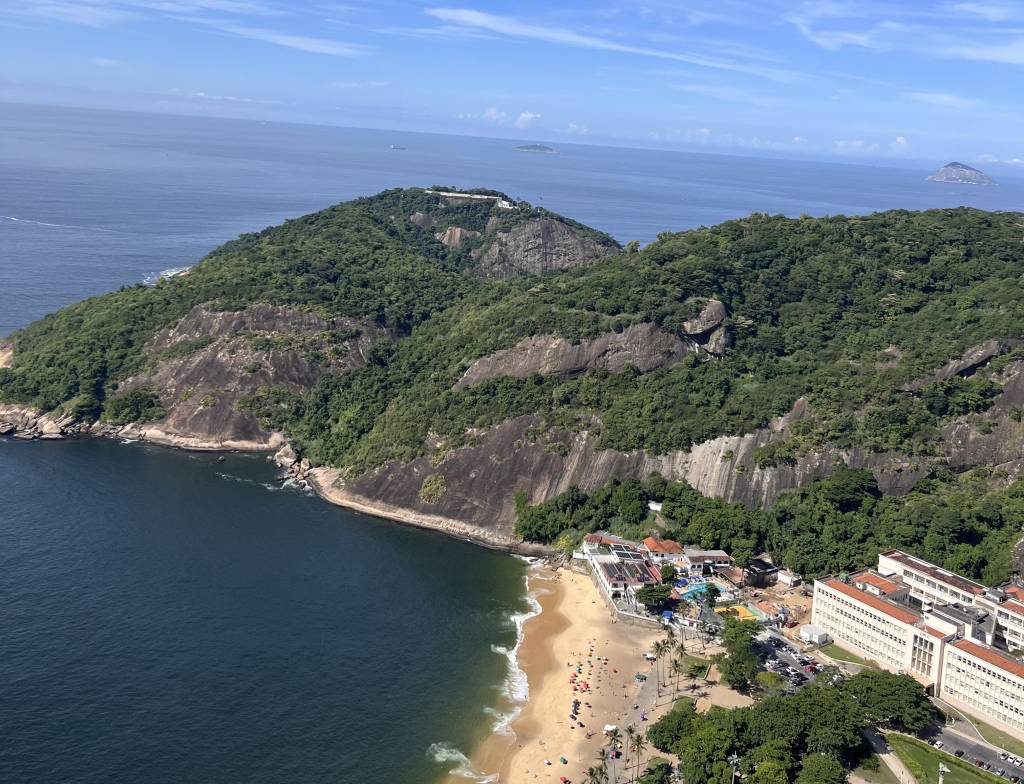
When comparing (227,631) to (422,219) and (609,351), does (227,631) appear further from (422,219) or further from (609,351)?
(422,219)

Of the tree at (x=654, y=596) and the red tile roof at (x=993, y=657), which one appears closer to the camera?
the red tile roof at (x=993, y=657)

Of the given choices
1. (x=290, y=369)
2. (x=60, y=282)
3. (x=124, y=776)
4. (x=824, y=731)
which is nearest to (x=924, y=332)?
(x=824, y=731)

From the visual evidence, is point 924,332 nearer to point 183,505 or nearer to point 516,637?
point 516,637

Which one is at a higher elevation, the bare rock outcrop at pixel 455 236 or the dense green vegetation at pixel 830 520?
the bare rock outcrop at pixel 455 236

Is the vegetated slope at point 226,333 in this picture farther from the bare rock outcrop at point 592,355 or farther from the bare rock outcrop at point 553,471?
the bare rock outcrop at point 592,355

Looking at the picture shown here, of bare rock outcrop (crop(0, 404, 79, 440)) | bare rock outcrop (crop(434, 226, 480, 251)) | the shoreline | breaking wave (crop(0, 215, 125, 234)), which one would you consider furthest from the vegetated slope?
breaking wave (crop(0, 215, 125, 234))

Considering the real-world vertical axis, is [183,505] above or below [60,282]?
below

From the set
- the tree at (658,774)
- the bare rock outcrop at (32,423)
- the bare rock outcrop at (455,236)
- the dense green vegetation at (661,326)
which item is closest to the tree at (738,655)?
the tree at (658,774)

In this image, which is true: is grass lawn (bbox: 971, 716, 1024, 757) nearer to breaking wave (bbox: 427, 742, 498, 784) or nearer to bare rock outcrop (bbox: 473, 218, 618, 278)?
breaking wave (bbox: 427, 742, 498, 784)
